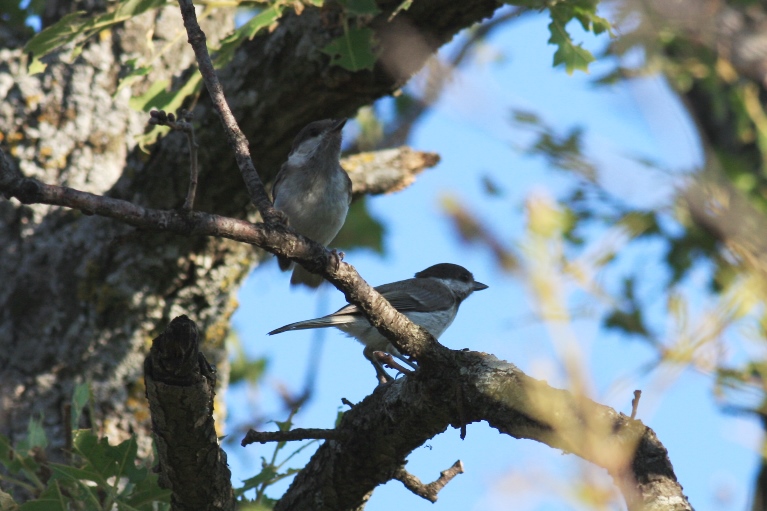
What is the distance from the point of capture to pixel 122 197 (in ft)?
17.1

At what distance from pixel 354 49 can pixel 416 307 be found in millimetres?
2194

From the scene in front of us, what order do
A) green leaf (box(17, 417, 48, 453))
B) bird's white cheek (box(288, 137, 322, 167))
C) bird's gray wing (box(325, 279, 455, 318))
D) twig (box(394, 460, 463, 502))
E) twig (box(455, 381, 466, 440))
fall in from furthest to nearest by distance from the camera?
bird's gray wing (box(325, 279, 455, 318)), bird's white cheek (box(288, 137, 322, 167)), green leaf (box(17, 417, 48, 453)), twig (box(394, 460, 463, 502)), twig (box(455, 381, 466, 440))

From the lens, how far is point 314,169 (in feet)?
18.7

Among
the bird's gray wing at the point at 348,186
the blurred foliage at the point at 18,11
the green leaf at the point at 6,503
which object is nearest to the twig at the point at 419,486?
the green leaf at the point at 6,503

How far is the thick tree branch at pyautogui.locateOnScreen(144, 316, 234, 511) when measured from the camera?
285cm

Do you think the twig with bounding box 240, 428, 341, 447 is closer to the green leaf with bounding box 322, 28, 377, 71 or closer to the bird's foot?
the bird's foot

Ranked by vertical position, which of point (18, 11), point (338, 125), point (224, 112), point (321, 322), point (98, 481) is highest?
point (18, 11)

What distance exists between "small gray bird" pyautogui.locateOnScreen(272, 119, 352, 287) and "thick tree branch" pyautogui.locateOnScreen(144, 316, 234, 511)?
2.32 meters

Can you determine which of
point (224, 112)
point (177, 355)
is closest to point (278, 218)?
point (224, 112)

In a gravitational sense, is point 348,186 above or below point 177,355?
above

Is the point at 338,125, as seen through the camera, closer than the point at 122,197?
No

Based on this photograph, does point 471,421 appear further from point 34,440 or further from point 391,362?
point 34,440

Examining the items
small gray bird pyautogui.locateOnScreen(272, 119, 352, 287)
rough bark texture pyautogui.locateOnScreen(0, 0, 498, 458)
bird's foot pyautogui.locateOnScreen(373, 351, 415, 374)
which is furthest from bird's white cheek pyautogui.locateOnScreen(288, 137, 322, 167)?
bird's foot pyautogui.locateOnScreen(373, 351, 415, 374)

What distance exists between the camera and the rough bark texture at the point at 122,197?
499 cm
